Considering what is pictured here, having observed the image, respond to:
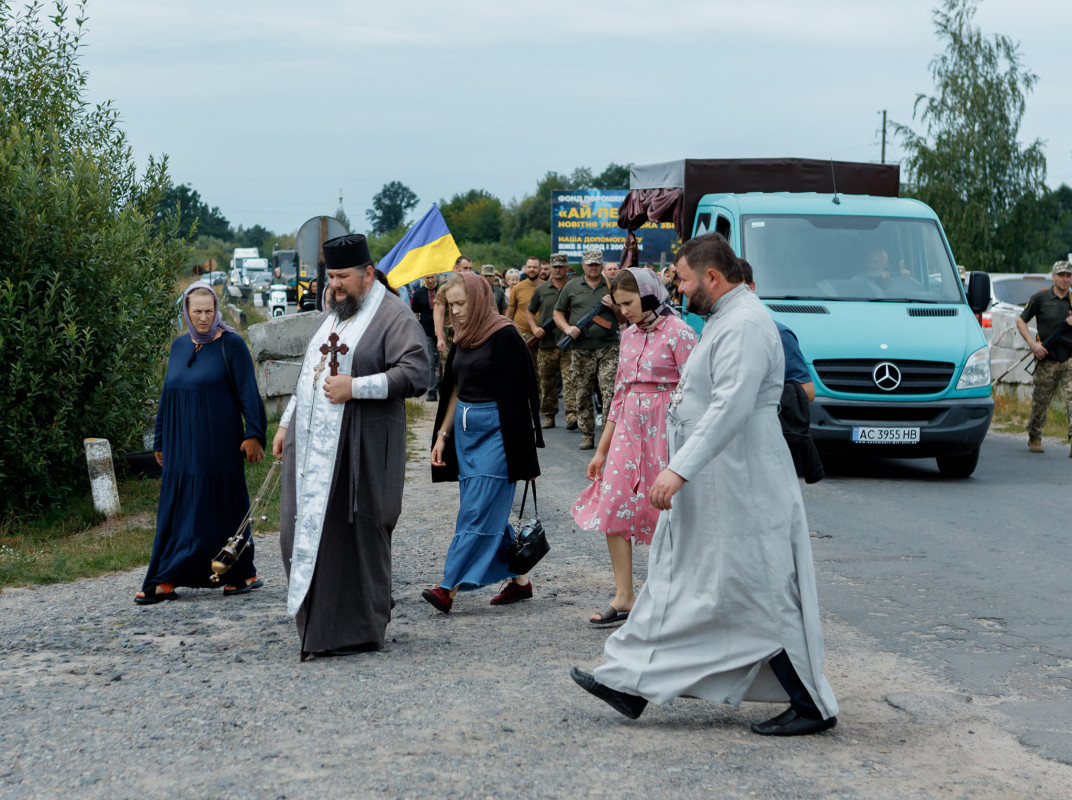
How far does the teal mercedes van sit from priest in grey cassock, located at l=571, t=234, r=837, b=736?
694cm

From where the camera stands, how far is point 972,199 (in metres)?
48.2

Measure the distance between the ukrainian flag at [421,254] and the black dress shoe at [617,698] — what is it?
12541mm

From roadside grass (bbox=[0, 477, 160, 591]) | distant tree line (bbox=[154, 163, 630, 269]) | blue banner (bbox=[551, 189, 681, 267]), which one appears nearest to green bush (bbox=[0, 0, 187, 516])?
roadside grass (bbox=[0, 477, 160, 591])

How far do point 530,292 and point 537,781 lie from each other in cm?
1297

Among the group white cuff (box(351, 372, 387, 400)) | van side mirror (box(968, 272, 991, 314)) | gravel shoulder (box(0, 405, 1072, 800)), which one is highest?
van side mirror (box(968, 272, 991, 314))

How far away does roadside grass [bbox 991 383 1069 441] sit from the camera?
16.1 meters

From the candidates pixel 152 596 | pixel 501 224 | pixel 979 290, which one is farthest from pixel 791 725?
pixel 501 224

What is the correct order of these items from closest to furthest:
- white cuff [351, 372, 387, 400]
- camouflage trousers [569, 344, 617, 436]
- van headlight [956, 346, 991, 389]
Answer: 1. white cuff [351, 372, 387, 400]
2. van headlight [956, 346, 991, 389]
3. camouflage trousers [569, 344, 617, 436]

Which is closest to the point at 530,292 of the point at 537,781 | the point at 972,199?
the point at 537,781

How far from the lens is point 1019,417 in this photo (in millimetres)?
17531

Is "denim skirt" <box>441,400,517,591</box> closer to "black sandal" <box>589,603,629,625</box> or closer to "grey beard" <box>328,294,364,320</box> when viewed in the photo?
"black sandal" <box>589,603,629,625</box>

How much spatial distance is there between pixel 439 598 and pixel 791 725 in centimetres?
261

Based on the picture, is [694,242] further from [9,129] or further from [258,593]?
[9,129]

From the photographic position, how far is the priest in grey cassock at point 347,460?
231 inches
